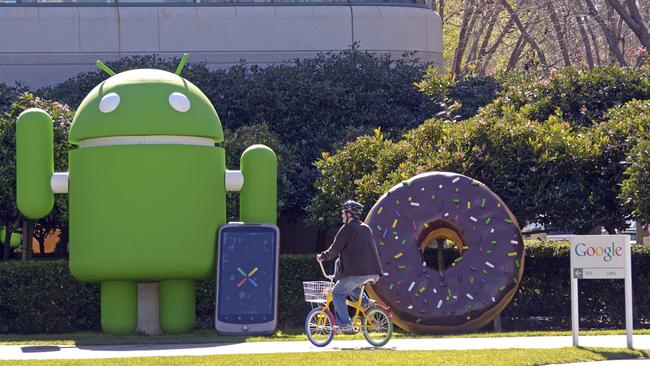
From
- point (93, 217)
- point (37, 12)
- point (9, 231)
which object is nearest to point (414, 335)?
point (93, 217)

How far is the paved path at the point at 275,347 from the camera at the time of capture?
12.3m

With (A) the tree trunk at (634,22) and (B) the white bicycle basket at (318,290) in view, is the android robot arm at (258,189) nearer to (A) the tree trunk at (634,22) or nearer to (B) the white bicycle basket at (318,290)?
(B) the white bicycle basket at (318,290)

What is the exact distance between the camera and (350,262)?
1232cm

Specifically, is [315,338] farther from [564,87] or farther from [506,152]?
[564,87]

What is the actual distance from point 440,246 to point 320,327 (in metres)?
4.25

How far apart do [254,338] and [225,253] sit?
1.18 metres

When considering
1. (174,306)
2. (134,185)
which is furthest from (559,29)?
(134,185)

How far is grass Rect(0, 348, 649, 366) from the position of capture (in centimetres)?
1112

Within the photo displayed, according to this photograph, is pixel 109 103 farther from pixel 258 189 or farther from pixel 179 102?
pixel 258 189

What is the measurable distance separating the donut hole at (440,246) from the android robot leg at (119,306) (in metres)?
3.85

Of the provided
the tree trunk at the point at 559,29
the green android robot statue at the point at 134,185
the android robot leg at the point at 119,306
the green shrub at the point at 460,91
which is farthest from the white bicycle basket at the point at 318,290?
the tree trunk at the point at 559,29

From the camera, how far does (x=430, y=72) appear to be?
862 inches

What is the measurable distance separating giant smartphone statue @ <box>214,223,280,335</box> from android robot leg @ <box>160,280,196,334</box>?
25.0 inches

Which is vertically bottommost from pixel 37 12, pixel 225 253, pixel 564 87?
pixel 225 253
